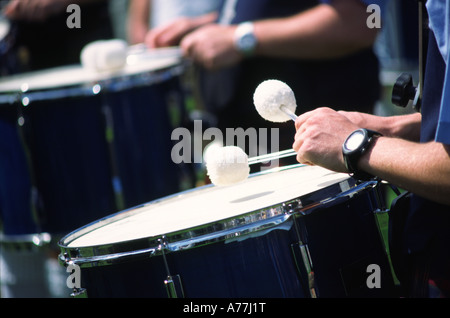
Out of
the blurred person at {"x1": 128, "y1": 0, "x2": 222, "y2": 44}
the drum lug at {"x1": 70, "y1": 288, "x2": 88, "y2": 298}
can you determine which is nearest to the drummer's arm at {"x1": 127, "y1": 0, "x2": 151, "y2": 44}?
the blurred person at {"x1": 128, "y1": 0, "x2": 222, "y2": 44}

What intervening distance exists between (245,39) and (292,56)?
0.69 ft

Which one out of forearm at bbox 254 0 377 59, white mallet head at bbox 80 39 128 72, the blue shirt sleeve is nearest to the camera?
the blue shirt sleeve

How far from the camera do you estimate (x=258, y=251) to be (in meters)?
1.56

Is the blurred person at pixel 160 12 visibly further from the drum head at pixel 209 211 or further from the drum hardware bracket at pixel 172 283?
the drum hardware bracket at pixel 172 283

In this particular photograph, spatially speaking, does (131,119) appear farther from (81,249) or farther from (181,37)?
(81,249)

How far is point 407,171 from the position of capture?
1.46 meters

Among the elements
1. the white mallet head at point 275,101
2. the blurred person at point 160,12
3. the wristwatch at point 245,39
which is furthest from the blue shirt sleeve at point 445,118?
the blurred person at point 160,12

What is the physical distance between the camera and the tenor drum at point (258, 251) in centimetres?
156

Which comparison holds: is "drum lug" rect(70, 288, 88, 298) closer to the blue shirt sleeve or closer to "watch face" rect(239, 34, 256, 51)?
the blue shirt sleeve

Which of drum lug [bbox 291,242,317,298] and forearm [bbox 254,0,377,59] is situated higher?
forearm [bbox 254,0,377,59]

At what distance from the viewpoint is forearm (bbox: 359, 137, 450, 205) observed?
1405 mm

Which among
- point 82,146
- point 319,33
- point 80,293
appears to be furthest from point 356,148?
point 82,146
